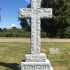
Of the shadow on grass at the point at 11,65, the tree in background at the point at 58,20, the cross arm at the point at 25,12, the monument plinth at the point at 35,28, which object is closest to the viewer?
the monument plinth at the point at 35,28

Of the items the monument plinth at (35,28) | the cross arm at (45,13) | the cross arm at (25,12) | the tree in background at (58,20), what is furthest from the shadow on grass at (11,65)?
the tree in background at (58,20)

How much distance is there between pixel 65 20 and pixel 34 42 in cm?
4087

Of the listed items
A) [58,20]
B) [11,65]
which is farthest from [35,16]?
[58,20]

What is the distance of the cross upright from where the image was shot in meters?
12.2

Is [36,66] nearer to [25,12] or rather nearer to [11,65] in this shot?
[25,12]

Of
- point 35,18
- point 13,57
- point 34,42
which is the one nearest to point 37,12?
point 35,18

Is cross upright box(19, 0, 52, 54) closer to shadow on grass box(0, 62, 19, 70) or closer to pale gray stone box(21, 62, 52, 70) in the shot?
pale gray stone box(21, 62, 52, 70)

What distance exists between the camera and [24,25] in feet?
212

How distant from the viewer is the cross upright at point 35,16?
12250 mm

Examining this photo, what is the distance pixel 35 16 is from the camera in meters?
12.4

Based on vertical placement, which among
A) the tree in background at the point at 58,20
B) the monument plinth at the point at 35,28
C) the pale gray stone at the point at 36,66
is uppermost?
the monument plinth at the point at 35,28

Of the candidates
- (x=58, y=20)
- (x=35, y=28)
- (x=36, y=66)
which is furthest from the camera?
(x=58, y=20)

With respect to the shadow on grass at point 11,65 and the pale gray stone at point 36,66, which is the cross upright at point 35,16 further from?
the shadow on grass at point 11,65

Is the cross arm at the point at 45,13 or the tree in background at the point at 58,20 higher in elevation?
the cross arm at the point at 45,13
